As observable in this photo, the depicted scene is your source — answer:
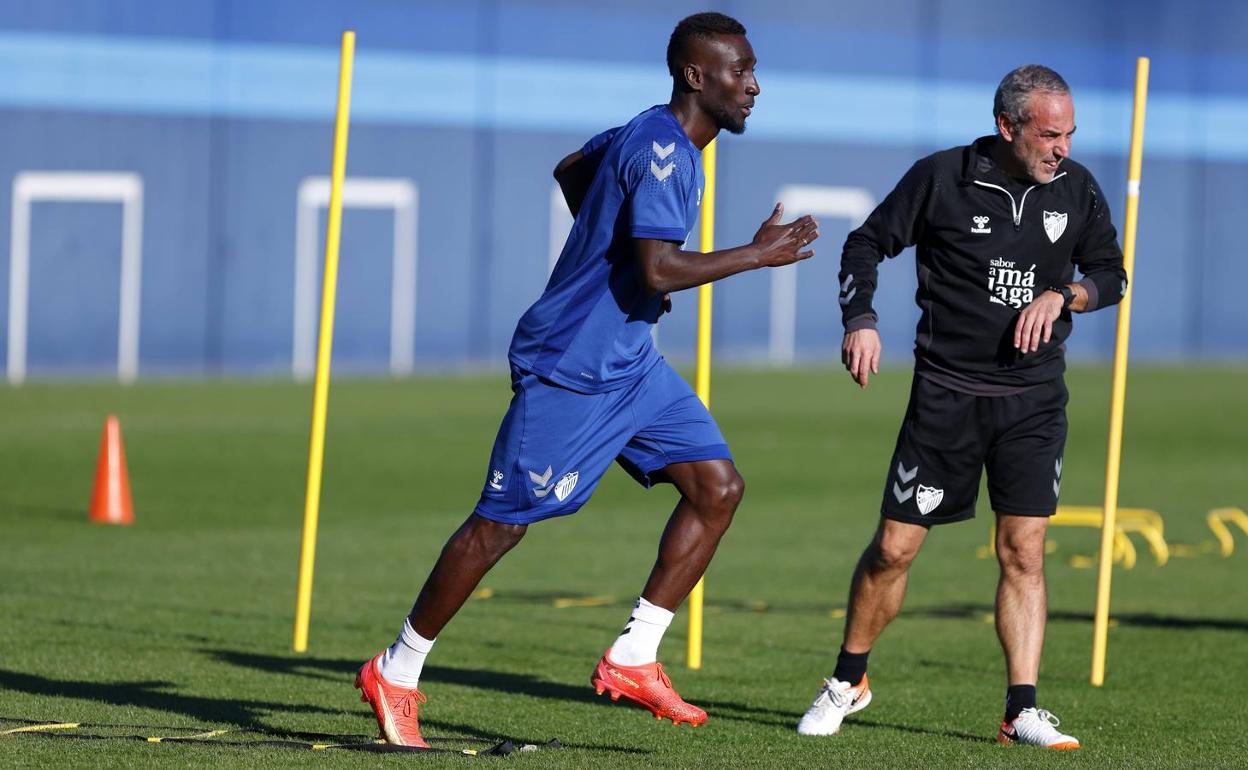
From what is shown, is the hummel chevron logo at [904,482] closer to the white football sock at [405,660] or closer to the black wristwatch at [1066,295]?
the black wristwatch at [1066,295]

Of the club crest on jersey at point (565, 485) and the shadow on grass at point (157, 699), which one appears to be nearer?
the club crest on jersey at point (565, 485)

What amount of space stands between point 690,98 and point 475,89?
27.5 m

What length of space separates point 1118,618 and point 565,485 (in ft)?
15.4

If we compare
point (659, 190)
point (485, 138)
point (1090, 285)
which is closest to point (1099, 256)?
point (1090, 285)

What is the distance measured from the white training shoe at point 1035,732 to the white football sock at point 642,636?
1.24m

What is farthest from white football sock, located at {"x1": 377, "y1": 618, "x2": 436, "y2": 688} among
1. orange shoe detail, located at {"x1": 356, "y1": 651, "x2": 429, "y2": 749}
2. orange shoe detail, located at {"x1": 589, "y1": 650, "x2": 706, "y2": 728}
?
orange shoe detail, located at {"x1": 589, "y1": 650, "x2": 706, "y2": 728}

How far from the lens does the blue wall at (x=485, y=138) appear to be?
29.3 m

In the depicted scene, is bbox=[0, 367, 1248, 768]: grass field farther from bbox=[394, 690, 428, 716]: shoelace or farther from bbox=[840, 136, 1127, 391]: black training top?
bbox=[840, 136, 1127, 391]: black training top

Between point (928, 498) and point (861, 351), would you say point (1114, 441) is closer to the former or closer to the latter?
point (928, 498)

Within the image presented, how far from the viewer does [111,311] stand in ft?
97.1

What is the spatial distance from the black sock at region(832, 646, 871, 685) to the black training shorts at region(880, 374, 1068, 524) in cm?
50

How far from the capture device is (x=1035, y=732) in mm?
6398

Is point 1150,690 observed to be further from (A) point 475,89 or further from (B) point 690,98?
(A) point 475,89

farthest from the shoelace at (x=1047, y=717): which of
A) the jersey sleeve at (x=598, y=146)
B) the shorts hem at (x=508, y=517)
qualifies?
the jersey sleeve at (x=598, y=146)
